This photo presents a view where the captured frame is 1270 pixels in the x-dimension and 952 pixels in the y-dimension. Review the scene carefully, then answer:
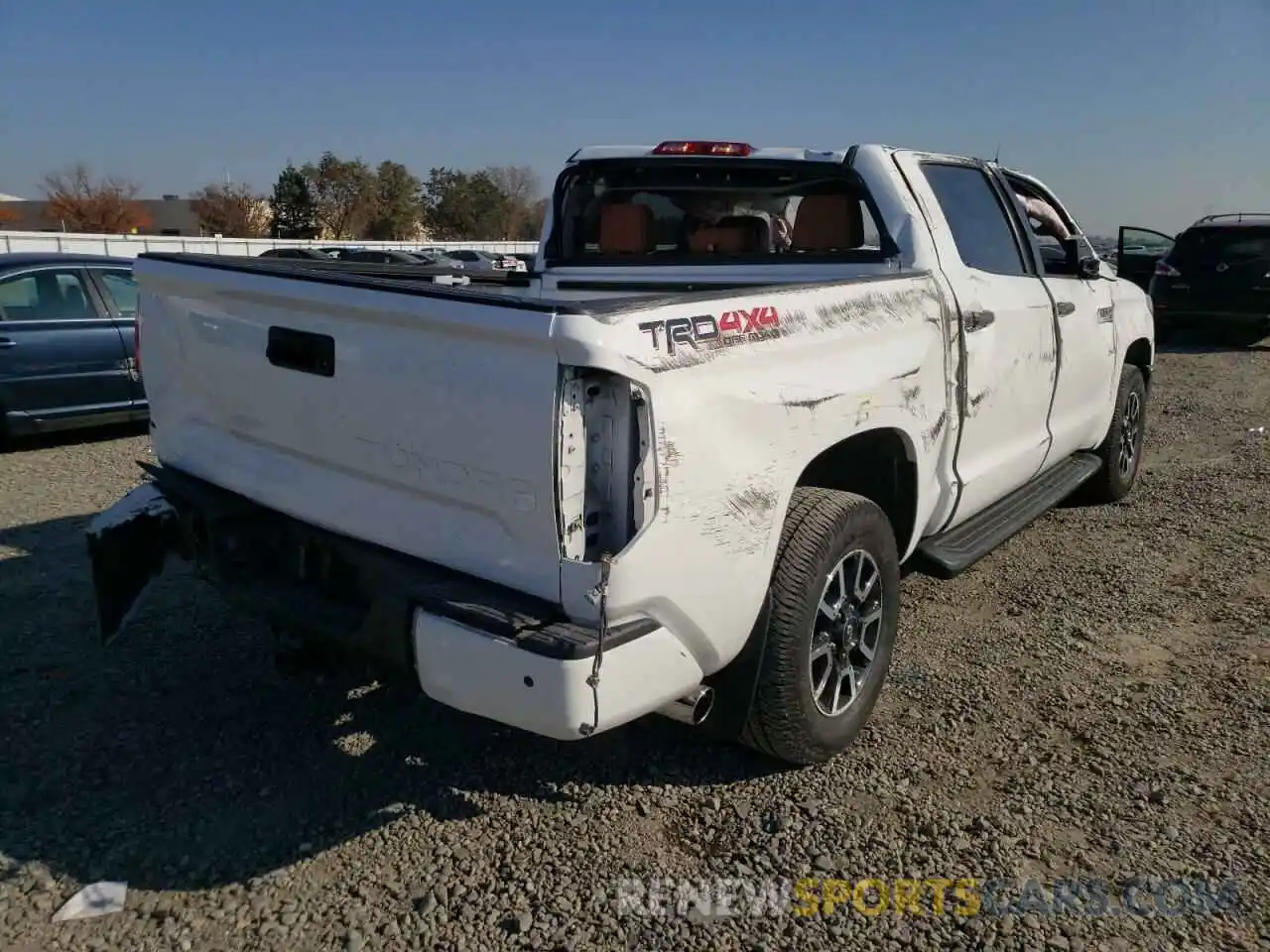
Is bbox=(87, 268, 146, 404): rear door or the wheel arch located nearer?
the wheel arch

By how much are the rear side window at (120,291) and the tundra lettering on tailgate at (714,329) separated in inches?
281

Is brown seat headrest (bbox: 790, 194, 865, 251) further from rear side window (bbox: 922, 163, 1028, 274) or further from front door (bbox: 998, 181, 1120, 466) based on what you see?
front door (bbox: 998, 181, 1120, 466)

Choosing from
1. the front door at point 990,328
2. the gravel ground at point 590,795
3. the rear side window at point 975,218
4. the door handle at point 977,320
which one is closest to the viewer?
the gravel ground at point 590,795

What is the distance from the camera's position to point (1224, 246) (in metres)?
13.2

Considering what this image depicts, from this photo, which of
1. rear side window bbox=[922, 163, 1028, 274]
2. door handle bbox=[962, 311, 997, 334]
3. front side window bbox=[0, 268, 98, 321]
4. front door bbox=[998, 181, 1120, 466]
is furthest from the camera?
front side window bbox=[0, 268, 98, 321]

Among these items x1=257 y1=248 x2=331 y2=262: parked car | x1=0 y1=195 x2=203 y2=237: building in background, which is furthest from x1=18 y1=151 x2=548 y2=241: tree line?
x1=257 y1=248 x2=331 y2=262: parked car

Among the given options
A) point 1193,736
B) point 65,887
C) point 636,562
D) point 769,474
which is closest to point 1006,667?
point 1193,736

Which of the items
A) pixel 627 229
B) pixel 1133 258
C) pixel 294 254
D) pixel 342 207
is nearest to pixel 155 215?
pixel 342 207

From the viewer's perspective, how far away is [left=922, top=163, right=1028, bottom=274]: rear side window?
4016mm

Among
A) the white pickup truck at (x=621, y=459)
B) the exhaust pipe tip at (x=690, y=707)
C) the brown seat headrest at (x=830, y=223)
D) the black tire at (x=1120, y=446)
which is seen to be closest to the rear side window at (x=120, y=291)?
the white pickup truck at (x=621, y=459)

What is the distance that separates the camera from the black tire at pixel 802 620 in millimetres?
2773

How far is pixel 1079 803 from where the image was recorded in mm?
2979

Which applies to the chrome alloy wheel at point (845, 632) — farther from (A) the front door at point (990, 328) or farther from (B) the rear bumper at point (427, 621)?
(A) the front door at point (990, 328)

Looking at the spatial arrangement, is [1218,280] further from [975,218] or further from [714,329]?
[714,329]
